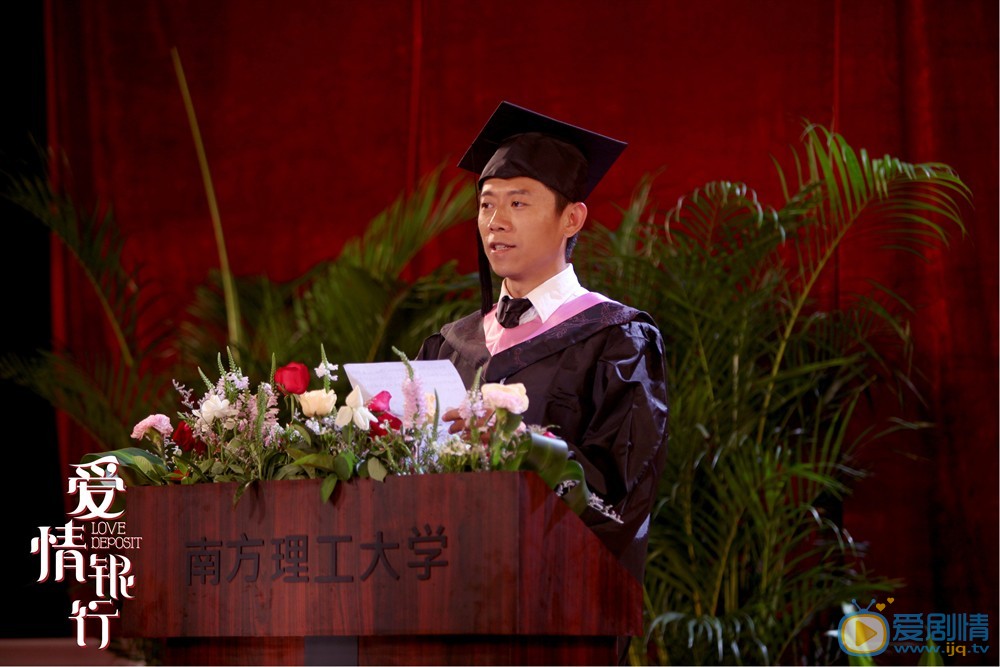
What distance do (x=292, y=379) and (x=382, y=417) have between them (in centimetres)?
16

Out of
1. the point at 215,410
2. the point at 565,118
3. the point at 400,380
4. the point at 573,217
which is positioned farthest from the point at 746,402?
the point at 215,410

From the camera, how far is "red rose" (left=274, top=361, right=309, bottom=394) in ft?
5.54

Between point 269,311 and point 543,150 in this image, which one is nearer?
point 543,150

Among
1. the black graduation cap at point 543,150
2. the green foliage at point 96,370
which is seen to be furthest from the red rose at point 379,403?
the green foliage at point 96,370

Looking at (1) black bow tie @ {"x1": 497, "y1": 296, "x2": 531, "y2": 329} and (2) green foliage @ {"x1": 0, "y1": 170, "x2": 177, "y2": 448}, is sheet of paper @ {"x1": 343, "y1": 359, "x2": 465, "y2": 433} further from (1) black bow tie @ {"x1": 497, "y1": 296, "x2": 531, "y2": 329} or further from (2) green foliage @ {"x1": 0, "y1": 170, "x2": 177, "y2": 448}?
(2) green foliage @ {"x1": 0, "y1": 170, "x2": 177, "y2": 448}

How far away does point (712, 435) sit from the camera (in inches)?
143

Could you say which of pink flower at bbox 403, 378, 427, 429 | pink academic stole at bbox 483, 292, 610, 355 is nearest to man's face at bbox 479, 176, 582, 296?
pink academic stole at bbox 483, 292, 610, 355

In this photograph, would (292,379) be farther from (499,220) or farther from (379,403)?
(499,220)

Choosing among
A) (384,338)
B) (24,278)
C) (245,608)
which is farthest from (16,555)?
(245,608)

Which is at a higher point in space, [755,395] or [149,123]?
[149,123]

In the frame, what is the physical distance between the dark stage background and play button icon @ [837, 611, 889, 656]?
10.4 inches

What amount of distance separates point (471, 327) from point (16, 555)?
9.27ft

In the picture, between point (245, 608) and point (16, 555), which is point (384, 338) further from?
point (245, 608)

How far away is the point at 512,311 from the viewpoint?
2.33m
